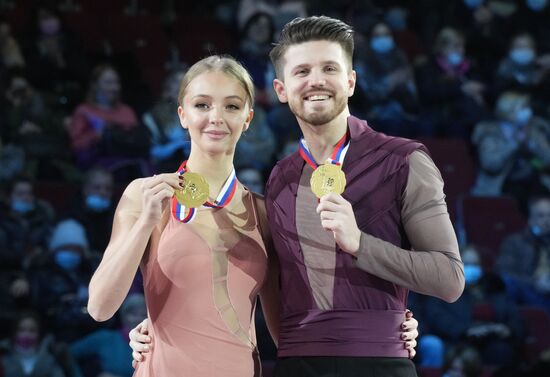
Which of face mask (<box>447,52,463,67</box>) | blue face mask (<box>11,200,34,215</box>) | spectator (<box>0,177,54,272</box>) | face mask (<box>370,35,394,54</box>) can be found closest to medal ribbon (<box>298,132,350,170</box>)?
spectator (<box>0,177,54,272</box>)

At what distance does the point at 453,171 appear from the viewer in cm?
816

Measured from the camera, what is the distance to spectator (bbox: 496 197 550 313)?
748cm

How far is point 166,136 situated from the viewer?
7465mm

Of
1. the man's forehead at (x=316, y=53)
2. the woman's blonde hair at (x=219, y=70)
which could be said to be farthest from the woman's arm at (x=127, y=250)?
the man's forehead at (x=316, y=53)

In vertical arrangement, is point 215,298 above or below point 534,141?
below

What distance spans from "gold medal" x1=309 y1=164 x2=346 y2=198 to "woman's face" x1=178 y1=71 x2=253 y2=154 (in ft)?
1.32

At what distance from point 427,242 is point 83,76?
5.55m

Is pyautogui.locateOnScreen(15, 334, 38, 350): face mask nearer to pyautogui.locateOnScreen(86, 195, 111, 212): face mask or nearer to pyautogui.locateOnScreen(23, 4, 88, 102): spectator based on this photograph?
pyautogui.locateOnScreen(86, 195, 111, 212): face mask

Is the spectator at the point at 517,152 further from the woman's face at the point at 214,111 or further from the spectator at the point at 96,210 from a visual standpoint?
the woman's face at the point at 214,111

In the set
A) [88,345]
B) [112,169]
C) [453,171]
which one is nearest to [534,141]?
[453,171]

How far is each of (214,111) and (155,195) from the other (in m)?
0.43

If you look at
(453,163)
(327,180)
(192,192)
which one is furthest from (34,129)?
(327,180)

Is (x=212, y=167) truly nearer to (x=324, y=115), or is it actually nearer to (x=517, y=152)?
(x=324, y=115)

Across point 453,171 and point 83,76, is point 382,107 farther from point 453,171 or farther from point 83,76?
point 83,76
